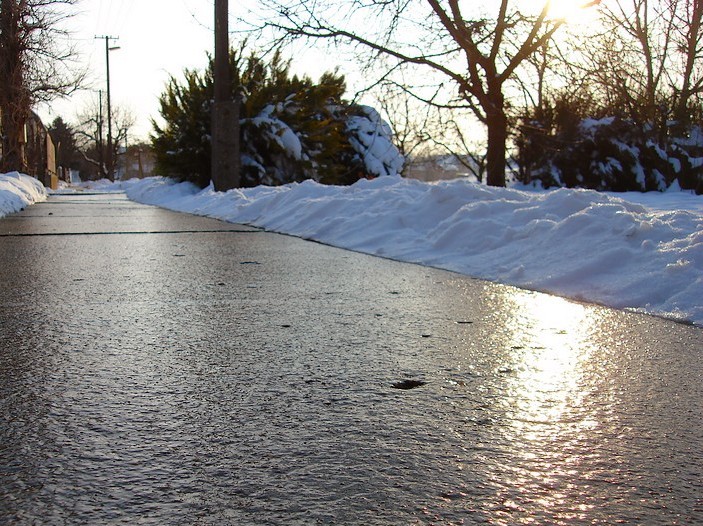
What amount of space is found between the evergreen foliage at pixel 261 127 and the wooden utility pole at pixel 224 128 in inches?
52.6

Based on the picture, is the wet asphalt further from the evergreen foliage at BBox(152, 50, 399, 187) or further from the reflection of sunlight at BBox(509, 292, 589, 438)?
the evergreen foliage at BBox(152, 50, 399, 187)

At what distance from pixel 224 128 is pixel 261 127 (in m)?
1.55

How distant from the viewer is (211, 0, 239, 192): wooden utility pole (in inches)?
550

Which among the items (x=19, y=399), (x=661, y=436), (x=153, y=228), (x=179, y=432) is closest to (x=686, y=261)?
(x=661, y=436)

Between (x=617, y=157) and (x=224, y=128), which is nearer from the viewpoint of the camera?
(x=617, y=157)

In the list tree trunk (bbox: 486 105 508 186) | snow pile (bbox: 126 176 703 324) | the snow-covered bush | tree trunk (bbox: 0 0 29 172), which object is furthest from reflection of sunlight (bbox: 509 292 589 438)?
tree trunk (bbox: 0 0 29 172)

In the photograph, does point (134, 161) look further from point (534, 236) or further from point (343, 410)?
point (343, 410)

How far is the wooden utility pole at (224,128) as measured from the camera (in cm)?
1398

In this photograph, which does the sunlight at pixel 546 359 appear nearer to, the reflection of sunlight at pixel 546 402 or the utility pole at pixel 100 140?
the reflection of sunlight at pixel 546 402

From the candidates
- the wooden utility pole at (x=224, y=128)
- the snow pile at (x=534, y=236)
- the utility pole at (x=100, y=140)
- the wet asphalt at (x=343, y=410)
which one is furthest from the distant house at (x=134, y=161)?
the wet asphalt at (x=343, y=410)

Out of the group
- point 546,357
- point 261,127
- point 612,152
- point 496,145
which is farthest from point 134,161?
point 546,357

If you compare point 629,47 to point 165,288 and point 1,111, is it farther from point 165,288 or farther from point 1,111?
point 1,111

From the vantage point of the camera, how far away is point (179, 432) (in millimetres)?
1542

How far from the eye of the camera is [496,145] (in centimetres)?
1133
